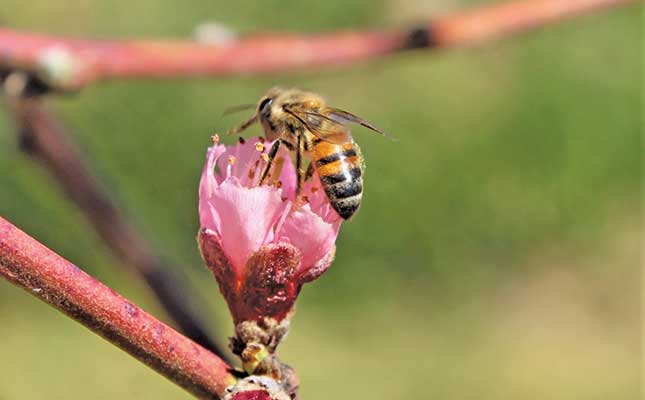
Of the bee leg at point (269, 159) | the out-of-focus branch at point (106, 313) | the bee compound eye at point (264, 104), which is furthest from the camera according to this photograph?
the bee compound eye at point (264, 104)

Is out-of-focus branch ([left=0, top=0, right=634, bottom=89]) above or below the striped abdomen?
above

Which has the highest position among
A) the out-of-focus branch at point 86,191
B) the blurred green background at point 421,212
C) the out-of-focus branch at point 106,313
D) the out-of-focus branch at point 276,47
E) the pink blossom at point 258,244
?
the blurred green background at point 421,212

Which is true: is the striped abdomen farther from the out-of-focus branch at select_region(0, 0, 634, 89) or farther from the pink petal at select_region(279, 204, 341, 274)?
the out-of-focus branch at select_region(0, 0, 634, 89)

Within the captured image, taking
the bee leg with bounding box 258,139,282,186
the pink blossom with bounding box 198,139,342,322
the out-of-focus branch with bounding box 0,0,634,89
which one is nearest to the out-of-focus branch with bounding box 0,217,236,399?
the pink blossom with bounding box 198,139,342,322

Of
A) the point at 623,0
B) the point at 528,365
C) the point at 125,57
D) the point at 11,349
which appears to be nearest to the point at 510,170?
the point at 528,365

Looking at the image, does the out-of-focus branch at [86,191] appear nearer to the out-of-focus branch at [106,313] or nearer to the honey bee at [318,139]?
the honey bee at [318,139]

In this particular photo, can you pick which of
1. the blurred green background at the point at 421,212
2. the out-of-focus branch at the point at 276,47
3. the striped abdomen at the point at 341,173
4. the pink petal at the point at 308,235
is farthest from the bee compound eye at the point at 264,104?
the blurred green background at the point at 421,212

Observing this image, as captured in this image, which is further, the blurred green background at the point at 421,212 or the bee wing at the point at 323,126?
the blurred green background at the point at 421,212
